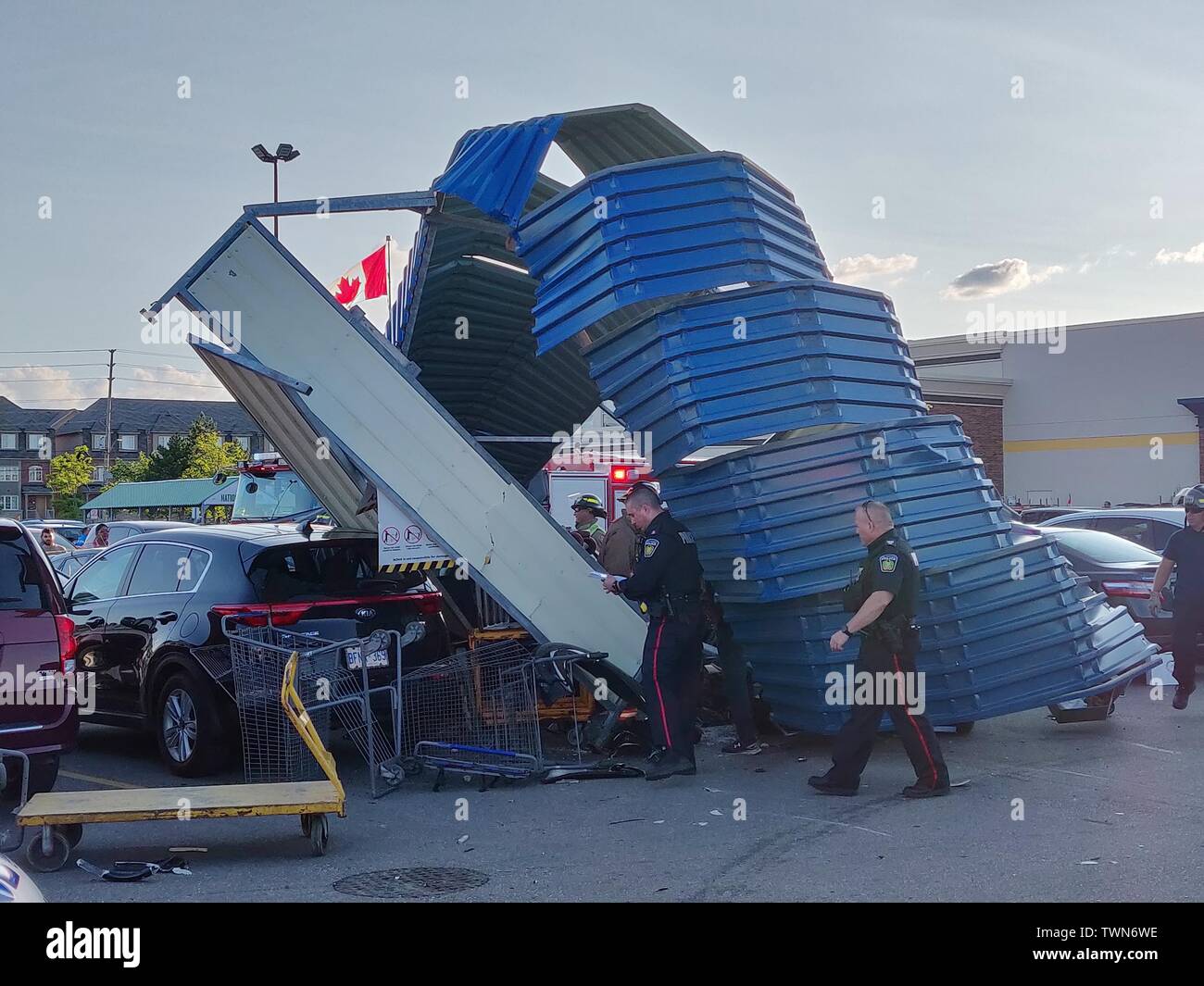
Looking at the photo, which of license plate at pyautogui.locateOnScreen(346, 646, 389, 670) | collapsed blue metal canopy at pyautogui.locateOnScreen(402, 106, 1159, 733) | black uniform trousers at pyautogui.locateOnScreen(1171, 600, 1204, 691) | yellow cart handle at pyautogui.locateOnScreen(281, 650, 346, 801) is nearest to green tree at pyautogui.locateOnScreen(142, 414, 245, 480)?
collapsed blue metal canopy at pyautogui.locateOnScreen(402, 106, 1159, 733)

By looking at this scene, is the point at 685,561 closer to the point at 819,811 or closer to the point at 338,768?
the point at 819,811

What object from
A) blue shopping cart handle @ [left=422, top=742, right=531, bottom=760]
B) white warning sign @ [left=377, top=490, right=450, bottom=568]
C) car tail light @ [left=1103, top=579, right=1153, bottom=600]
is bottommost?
blue shopping cart handle @ [left=422, top=742, right=531, bottom=760]

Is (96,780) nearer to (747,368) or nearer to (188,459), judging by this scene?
(747,368)

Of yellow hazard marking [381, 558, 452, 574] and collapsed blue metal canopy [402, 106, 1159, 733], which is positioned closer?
collapsed blue metal canopy [402, 106, 1159, 733]

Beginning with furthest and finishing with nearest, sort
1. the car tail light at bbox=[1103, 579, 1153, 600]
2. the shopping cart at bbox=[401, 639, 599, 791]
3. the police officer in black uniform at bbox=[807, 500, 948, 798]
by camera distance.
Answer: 1. the car tail light at bbox=[1103, 579, 1153, 600]
2. the shopping cart at bbox=[401, 639, 599, 791]
3. the police officer in black uniform at bbox=[807, 500, 948, 798]

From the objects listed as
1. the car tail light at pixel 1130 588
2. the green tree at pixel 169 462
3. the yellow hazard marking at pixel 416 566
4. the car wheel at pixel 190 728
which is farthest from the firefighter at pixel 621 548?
the green tree at pixel 169 462

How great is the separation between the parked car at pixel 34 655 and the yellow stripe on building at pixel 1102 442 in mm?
31252

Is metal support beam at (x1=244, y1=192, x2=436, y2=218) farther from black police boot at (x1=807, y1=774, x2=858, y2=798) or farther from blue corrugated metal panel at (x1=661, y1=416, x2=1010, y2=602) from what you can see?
black police boot at (x1=807, y1=774, x2=858, y2=798)

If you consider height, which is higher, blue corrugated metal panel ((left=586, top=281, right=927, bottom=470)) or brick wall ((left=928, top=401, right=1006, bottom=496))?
brick wall ((left=928, top=401, right=1006, bottom=496))

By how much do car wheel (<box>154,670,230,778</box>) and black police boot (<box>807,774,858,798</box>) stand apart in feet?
12.5

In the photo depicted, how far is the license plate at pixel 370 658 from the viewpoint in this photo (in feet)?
26.2

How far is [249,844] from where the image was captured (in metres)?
6.83

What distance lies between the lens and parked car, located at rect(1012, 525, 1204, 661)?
12234 millimetres

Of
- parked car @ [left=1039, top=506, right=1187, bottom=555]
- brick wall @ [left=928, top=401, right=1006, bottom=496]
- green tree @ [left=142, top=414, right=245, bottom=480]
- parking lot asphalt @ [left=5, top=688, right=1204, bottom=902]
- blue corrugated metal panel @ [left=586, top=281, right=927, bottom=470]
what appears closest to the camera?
parking lot asphalt @ [left=5, top=688, right=1204, bottom=902]
